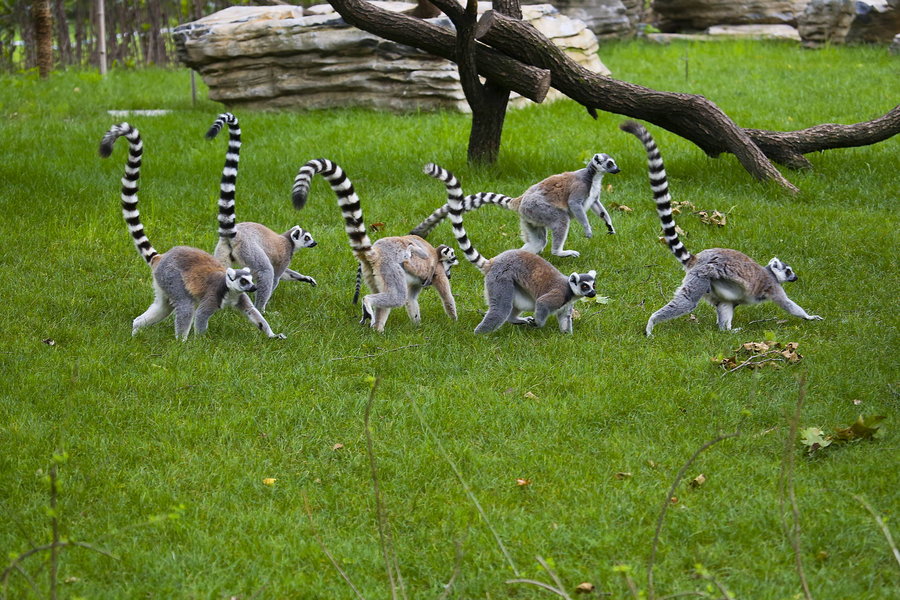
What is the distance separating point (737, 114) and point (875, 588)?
35.4ft

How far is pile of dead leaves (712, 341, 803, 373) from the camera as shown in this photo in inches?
231

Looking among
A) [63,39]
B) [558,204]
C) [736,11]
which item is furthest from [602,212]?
[63,39]

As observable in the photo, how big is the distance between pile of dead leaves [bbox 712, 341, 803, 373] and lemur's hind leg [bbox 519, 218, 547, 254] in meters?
2.74

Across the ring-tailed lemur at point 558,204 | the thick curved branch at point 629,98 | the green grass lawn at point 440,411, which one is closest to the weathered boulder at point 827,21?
the green grass lawn at point 440,411

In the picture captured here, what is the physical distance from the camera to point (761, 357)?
5.96 metres

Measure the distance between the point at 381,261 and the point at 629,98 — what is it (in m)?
4.81

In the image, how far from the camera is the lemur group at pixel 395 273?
20.9 feet

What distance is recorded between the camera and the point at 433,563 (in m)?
4.01

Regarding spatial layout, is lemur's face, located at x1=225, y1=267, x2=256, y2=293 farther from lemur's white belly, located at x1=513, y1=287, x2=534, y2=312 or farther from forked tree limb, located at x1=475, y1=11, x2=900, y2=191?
forked tree limb, located at x1=475, y1=11, x2=900, y2=191

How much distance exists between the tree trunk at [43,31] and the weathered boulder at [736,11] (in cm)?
1396

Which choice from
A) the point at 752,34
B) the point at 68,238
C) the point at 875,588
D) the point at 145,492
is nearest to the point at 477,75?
the point at 68,238

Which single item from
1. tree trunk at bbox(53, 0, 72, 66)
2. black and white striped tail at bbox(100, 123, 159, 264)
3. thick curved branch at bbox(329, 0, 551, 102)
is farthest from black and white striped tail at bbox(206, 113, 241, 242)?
tree trunk at bbox(53, 0, 72, 66)

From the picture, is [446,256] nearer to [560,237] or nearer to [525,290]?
[525,290]

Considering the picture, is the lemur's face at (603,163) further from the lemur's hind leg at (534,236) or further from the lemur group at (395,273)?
the lemur group at (395,273)
